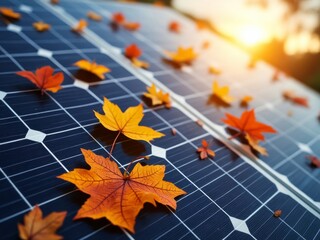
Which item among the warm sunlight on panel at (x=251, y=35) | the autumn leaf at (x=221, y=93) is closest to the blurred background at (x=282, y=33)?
the warm sunlight on panel at (x=251, y=35)

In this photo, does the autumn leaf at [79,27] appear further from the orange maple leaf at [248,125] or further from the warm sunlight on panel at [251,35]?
the warm sunlight on panel at [251,35]

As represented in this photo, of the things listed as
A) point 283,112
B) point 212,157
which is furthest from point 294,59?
point 212,157

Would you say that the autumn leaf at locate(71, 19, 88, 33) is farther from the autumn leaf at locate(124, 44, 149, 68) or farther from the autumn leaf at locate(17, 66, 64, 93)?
the autumn leaf at locate(17, 66, 64, 93)

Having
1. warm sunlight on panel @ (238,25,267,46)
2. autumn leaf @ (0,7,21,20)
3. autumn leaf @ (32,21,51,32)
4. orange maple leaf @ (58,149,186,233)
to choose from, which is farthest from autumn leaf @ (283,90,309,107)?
warm sunlight on panel @ (238,25,267,46)

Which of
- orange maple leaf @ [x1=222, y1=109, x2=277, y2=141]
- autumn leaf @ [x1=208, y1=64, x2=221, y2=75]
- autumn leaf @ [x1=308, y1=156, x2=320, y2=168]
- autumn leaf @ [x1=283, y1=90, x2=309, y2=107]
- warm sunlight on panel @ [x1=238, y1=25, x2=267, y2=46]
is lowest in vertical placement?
warm sunlight on panel @ [x1=238, y1=25, x2=267, y2=46]

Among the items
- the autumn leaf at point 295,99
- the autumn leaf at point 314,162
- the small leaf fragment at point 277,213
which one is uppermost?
the small leaf fragment at point 277,213

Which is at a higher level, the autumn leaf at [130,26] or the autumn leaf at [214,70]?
the autumn leaf at [130,26]

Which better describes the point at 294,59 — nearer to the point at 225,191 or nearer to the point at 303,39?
the point at 303,39
